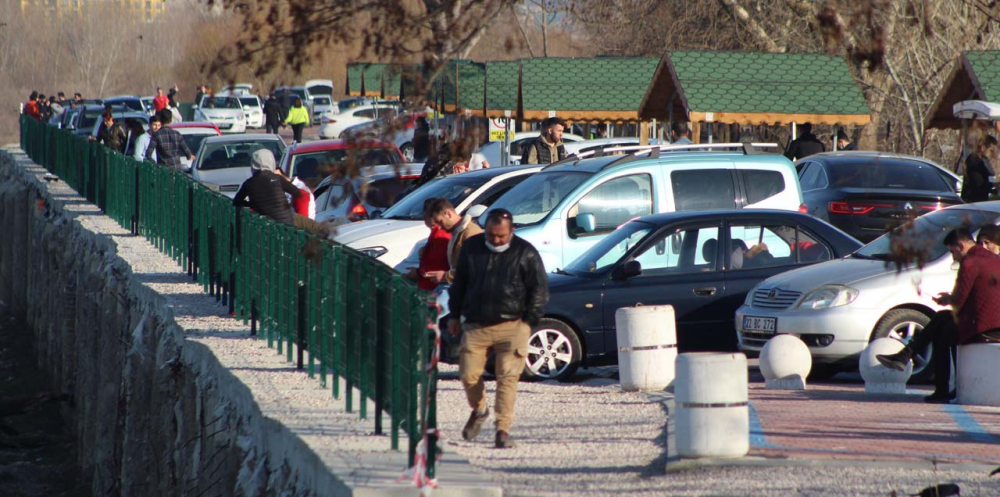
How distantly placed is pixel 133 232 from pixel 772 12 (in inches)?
854

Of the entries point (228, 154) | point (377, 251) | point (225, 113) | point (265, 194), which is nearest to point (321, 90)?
point (225, 113)

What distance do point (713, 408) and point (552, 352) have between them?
407 cm

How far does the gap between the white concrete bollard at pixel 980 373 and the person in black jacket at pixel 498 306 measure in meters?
3.37

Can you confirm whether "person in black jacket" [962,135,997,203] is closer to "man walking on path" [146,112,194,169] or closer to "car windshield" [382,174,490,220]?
"car windshield" [382,174,490,220]

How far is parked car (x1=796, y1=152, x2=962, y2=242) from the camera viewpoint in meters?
19.0

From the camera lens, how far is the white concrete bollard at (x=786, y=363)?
10.7m

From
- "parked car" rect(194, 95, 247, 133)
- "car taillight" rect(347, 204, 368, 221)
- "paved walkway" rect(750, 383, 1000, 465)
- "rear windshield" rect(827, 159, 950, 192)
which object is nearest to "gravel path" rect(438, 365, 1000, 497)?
"paved walkway" rect(750, 383, 1000, 465)

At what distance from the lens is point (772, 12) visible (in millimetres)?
35688

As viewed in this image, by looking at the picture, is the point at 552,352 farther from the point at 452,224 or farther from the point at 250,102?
the point at 250,102

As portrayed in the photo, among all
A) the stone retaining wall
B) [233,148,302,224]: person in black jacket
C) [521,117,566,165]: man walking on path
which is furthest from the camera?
[521,117,566,165]: man walking on path

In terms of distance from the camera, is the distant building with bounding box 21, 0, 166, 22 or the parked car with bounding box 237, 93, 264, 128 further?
the distant building with bounding box 21, 0, 166, 22

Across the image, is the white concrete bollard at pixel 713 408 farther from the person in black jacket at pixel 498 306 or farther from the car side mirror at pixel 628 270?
the car side mirror at pixel 628 270

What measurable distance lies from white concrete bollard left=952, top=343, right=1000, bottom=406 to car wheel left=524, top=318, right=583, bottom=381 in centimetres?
319

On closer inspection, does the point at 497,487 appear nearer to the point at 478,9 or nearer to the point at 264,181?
the point at 478,9
